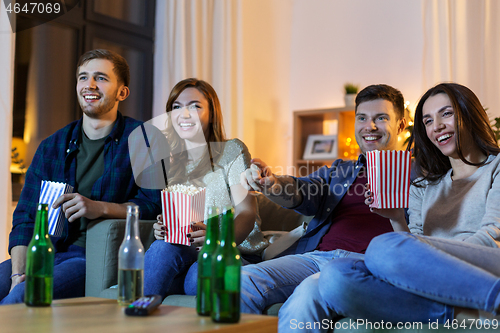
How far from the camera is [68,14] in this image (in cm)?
359

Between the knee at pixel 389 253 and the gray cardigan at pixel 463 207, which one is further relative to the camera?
the gray cardigan at pixel 463 207

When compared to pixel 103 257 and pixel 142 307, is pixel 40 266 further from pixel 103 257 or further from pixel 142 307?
pixel 103 257

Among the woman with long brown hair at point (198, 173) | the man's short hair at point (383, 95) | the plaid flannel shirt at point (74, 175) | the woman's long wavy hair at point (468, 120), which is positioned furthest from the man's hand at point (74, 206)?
the woman's long wavy hair at point (468, 120)

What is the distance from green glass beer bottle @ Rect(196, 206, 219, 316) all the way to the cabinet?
3.59m

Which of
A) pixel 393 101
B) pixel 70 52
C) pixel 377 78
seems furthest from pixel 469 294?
pixel 377 78

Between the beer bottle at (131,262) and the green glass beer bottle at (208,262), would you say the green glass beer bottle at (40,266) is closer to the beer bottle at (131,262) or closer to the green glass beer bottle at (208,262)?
the beer bottle at (131,262)

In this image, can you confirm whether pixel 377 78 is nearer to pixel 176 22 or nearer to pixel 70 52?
pixel 176 22

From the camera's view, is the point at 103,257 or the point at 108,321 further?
the point at 103,257

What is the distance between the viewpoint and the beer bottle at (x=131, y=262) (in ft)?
3.92

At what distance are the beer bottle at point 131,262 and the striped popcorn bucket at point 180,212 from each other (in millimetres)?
460

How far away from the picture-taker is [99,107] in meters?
2.27

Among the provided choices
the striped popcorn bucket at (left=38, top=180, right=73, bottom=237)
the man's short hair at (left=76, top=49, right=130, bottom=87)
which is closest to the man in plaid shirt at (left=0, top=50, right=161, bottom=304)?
the man's short hair at (left=76, top=49, right=130, bottom=87)

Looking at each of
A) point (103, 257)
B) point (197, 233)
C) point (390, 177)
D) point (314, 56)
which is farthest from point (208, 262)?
point (314, 56)

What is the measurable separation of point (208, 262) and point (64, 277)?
3.61 feet
